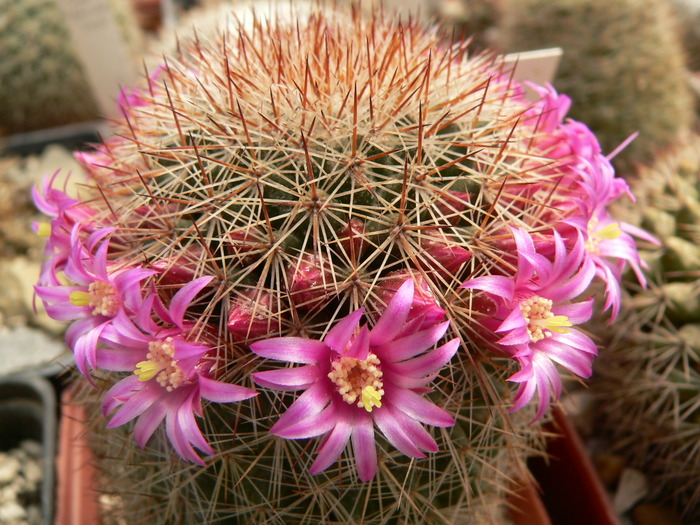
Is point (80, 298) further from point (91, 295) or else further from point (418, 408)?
point (418, 408)

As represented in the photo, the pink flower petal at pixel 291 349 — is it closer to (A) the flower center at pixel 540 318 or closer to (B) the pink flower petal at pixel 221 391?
(B) the pink flower petal at pixel 221 391

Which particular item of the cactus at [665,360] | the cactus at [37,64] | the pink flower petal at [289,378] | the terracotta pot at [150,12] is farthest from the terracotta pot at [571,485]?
the terracotta pot at [150,12]

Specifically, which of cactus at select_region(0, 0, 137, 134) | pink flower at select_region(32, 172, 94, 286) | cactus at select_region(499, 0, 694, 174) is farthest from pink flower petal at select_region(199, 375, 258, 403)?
cactus at select_region(0, 0, 137, 134)

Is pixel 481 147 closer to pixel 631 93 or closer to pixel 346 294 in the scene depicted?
pixel 346 294

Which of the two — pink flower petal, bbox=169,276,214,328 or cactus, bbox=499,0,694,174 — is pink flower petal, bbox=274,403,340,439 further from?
cactus, bbox=499,0,694,174

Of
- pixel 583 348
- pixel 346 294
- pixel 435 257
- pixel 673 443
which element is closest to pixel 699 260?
pixel 673 443

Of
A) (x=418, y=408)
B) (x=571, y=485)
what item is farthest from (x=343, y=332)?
(x=571, y=485)
